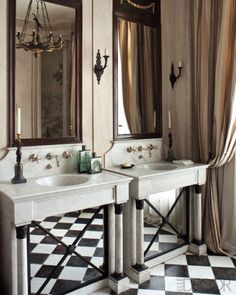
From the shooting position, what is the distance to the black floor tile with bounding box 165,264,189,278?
2322 mm

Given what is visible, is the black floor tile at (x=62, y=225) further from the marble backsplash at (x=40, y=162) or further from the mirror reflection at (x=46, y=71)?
the mirror reflection at (x=46, y=71)

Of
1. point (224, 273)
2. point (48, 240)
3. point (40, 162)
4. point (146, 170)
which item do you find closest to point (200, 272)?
point (224, 273)

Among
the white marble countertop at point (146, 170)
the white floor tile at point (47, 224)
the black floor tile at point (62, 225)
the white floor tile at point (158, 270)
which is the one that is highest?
the white marble countertop at point (146, 170)

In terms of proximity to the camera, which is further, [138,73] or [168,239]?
[138,73]

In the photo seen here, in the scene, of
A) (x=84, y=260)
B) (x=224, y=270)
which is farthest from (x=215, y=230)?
(x=84, y=260)

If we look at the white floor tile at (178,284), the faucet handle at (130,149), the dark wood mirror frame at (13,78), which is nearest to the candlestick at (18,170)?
the dark wood mirror frame at (13,78)

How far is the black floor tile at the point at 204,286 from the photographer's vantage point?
6.92 feet

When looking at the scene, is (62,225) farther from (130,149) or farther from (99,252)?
(130,149)

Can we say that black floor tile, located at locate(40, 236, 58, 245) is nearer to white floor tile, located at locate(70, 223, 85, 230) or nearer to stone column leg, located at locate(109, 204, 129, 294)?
white floor tile, located at locate(70, 223, 85, 230)

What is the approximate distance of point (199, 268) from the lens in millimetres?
2430

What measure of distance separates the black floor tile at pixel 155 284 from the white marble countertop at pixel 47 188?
0.80 meters

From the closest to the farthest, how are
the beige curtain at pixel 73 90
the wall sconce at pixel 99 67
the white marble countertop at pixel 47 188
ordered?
the white marble countertop at pixel 47 188 → the beige curtain at pixel 73 90 → the wall sconce at pixel 99 67

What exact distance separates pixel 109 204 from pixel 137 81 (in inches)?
51.3

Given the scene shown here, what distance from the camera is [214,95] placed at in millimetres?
2672
